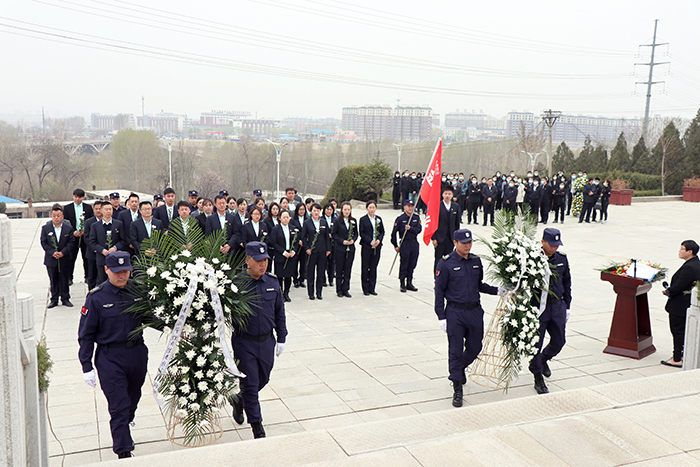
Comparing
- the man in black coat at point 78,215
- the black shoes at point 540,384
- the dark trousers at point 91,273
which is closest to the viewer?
the black shoes at point 540,384

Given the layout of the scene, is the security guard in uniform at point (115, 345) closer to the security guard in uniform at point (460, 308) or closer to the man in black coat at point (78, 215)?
the security guard in uniform at point (460, 308)

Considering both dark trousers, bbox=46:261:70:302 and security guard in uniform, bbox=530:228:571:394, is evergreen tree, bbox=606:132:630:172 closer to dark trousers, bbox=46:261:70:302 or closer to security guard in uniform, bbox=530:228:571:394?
security guard in uniform, bbox=530:228:571:394

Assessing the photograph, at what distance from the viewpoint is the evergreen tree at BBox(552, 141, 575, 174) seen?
1834 inches

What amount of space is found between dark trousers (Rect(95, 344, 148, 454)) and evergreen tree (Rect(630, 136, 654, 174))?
136 ft

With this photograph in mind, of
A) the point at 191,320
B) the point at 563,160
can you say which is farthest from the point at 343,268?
the point at 563,160

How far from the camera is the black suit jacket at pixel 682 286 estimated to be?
7012 mm

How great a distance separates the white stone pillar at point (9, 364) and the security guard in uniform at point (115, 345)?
137 centimetres

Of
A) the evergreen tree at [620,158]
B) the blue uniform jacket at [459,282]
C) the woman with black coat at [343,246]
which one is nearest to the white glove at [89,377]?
the blue uniform jacket at [459,282]

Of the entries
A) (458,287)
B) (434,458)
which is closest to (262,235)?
(458,287)

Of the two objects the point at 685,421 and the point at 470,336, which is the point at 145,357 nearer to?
the point at 470,336

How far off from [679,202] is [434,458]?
110 feet

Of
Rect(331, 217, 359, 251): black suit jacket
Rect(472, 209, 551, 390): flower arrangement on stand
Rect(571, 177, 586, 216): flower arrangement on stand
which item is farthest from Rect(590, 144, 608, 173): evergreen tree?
Rect(472, 209, 551, 390): flower arrangement on stand

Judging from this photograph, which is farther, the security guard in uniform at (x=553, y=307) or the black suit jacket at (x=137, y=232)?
the black suit jacket at (x=137, y=232)

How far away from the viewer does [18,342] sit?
10.5ft
